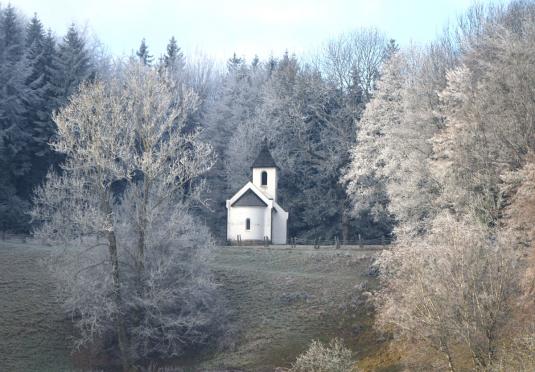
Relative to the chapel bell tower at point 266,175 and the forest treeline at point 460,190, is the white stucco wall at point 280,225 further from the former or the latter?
the forest treeline at point 460,190

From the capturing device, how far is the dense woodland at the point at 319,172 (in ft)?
63.3

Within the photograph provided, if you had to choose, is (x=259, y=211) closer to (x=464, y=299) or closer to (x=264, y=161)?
Result: (x=264, y=161)

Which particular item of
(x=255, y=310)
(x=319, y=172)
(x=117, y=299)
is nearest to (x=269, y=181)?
(x=319, y=172)

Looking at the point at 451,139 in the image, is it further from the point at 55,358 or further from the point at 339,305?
the point at 55,358

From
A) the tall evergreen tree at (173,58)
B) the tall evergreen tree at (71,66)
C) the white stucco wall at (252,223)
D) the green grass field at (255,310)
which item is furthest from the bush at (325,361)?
the tall evergreen tree at (173,58)

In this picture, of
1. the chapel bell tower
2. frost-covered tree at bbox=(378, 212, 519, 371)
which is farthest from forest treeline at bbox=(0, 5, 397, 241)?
frost-covered tree at bbox=(378, 212, 519, 371)

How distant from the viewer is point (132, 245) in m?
30.2

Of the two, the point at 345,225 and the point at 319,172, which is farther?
the point at 319,172

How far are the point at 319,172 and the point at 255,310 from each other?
22.6 m

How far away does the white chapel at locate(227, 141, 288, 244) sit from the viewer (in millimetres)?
47219

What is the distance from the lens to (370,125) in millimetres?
44094

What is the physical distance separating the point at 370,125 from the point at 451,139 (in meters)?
12.7

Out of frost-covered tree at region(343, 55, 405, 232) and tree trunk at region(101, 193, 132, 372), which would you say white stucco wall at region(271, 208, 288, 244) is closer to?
frost-covered tree at region(343, 55, 405, 232)

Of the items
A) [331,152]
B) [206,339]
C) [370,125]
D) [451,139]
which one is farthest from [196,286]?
[331,152]
